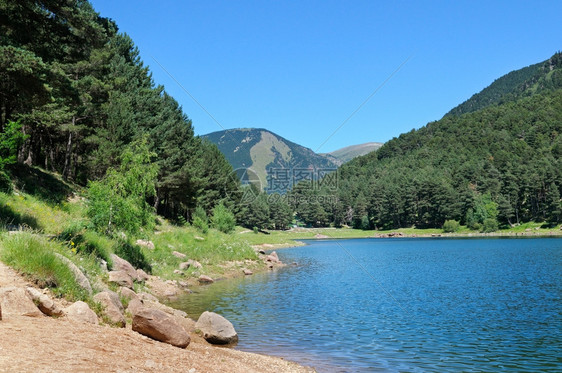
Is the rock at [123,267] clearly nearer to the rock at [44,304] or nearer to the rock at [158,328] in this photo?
the rock at [158,328]

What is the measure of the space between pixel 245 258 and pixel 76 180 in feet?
77.2

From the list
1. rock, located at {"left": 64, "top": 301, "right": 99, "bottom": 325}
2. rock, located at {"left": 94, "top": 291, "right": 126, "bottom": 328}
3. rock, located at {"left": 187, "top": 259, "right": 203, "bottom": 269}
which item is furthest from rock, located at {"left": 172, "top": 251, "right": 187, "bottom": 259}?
rock, located at {"left": 64, "top": 301, "right": 99, "bottom": 325}

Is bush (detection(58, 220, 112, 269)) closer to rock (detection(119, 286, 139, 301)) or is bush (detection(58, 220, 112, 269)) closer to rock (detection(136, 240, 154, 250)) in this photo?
rock (detection(119, 286, 139, 301))

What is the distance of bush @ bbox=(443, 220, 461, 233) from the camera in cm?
14275

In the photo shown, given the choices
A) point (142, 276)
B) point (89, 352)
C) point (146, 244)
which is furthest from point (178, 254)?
point (89, 352)

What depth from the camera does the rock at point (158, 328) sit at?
Result: 40.3 ft

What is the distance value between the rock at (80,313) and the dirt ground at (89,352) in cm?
54

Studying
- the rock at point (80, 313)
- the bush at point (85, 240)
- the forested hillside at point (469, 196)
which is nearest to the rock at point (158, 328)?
the rock at point (80, 313)

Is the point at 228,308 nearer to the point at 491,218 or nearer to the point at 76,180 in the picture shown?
the point at 76,180

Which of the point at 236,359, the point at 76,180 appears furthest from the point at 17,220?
Answer: the point at 76,180

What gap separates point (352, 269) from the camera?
1805 inches

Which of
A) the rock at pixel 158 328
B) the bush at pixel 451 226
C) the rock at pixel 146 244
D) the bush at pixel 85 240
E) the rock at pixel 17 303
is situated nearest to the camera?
the rock at pixel 17 303

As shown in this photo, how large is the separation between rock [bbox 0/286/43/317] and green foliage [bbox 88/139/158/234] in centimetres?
1530

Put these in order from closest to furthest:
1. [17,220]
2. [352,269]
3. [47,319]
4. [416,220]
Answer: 1. [47,319]
2. [17,220]
3. [352,269]
4. [416,220]
